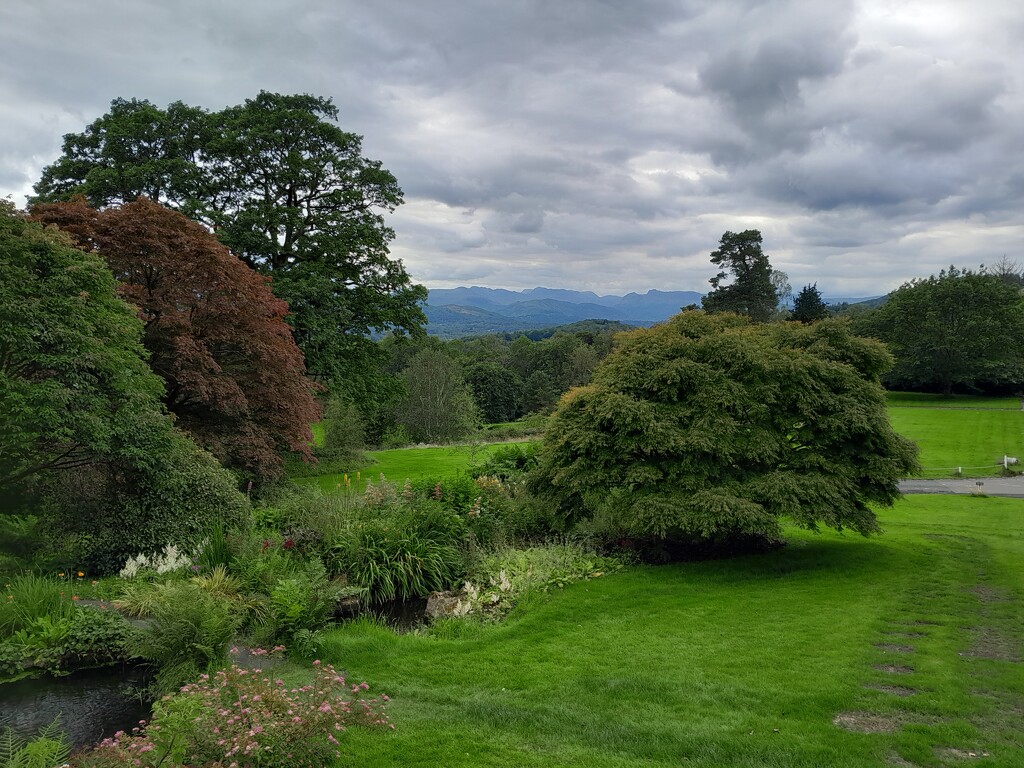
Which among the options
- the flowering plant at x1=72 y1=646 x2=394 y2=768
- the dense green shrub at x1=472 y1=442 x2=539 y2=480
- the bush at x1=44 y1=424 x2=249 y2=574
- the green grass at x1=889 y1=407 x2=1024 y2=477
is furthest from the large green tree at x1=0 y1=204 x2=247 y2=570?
the green grass at x1=889 y1=407 x2=1024 y2=477

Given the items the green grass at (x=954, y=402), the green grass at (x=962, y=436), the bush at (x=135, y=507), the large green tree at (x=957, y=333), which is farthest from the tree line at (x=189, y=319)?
the large green tree at (x=957, y=333)

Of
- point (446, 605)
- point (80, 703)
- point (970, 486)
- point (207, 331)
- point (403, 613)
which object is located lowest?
point (970, 486)

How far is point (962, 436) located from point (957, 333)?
72.6 feet

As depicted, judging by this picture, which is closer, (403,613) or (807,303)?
(403,613)

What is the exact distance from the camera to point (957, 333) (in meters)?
50.9

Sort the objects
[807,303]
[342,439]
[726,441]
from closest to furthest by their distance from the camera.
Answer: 1. [726,441]
2. [342,439]
3. [807,303]

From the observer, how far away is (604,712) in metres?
5.89

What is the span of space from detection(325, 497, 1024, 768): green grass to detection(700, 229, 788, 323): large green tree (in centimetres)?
5382

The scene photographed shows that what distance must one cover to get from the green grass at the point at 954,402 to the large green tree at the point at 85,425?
46787 mm

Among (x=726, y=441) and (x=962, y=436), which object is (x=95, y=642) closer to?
(x=726, y=441)

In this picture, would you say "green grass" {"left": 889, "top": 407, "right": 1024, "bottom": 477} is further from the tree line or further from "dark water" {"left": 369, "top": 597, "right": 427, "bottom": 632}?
"dark water" {"left": 369, "top": 597, "right": 427, "bottom": 632}

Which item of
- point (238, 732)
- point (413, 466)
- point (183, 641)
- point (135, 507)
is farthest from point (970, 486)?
point (135, 507)

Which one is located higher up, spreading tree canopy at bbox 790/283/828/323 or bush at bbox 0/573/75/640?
spreading tree canopy at bbox 790/283/828/323

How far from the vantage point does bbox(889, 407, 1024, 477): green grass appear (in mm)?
27453
